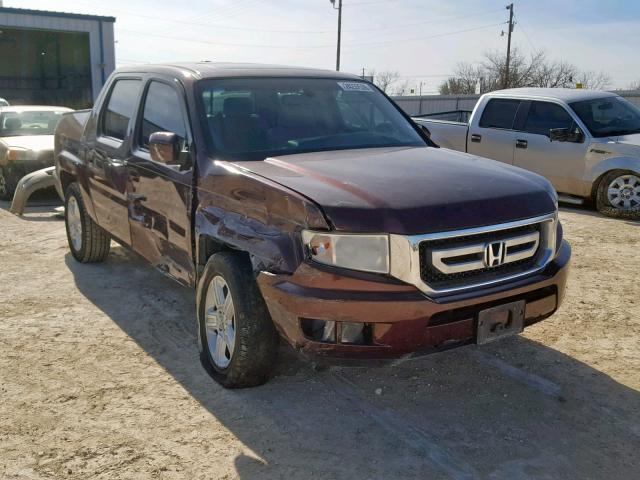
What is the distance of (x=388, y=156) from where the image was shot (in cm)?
407

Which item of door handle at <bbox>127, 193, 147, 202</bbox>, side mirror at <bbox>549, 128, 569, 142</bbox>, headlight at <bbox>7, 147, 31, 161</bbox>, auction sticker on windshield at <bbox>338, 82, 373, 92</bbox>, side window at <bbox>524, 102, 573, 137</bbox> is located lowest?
headlight at <bbox>7, 147, 31, 161</bbox>

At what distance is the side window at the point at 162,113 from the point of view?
432 centimetres

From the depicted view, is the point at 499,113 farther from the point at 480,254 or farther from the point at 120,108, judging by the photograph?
the point at 480,254

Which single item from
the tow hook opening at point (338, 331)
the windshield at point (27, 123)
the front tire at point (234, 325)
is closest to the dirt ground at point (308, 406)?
the front tire at point (234, 325)

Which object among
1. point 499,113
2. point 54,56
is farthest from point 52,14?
point 499,113

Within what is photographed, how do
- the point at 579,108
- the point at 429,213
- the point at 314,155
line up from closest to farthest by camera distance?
the point at 429,213 → the point at 314,155 → the point at 579,108

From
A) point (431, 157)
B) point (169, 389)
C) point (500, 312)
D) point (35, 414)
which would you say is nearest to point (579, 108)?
point (431, 157)

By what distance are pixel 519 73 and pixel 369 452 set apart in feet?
140

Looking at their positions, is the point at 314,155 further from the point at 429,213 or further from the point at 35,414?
the point at 35,414

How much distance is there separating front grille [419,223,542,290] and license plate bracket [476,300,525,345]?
0.16m

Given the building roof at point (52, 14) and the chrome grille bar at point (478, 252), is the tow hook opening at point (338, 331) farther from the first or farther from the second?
the building roof at point (52, 14)

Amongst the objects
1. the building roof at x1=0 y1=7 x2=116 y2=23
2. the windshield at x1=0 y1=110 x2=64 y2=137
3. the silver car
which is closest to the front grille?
the silver car

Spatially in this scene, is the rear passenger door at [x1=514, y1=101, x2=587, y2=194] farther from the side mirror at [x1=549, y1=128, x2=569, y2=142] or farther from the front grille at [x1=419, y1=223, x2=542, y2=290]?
→ the front grille at [x1=419, y1=223, x2=542, y2=290]

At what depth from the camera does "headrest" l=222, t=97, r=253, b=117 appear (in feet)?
13.8
